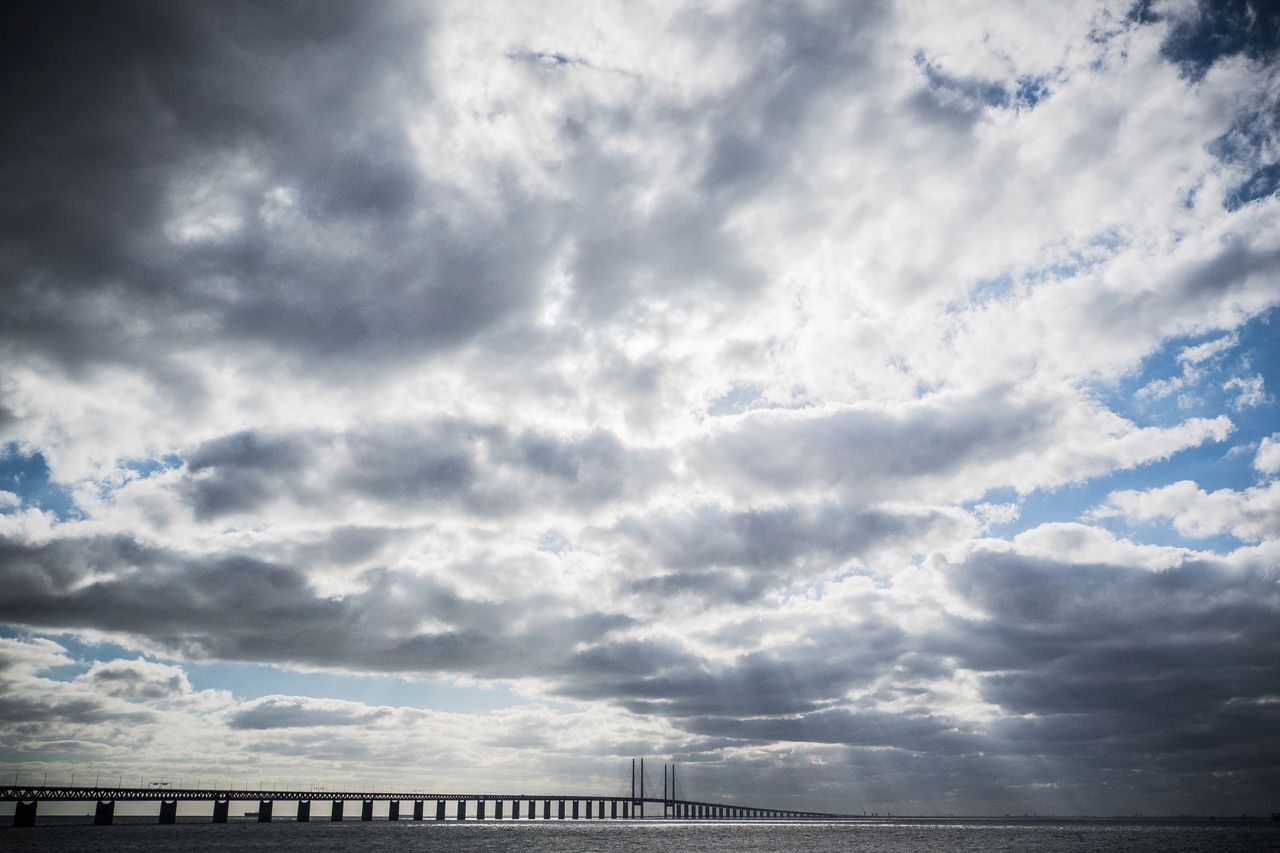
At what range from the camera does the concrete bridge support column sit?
623 ft

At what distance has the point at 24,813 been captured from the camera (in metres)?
192

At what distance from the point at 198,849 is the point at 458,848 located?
34182mm

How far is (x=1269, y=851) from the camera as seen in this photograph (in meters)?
131

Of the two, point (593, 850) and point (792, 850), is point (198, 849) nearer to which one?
point (593, 850)

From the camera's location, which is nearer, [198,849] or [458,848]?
[198,849]

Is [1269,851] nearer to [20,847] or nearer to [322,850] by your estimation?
[322,850]

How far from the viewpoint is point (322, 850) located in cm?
11038

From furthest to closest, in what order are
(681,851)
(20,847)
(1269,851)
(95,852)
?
(1269,851), (681,851), (20,847), (95,852)

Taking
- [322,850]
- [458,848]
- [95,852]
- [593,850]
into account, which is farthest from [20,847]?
[593,850]

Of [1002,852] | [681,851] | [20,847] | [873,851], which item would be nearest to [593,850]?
[681,851]

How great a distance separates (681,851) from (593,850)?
1303 cm

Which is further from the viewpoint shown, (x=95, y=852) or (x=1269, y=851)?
(x=1269, y=851)

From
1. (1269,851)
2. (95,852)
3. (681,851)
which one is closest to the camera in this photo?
(95,852)

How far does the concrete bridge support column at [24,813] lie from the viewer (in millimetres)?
189875
